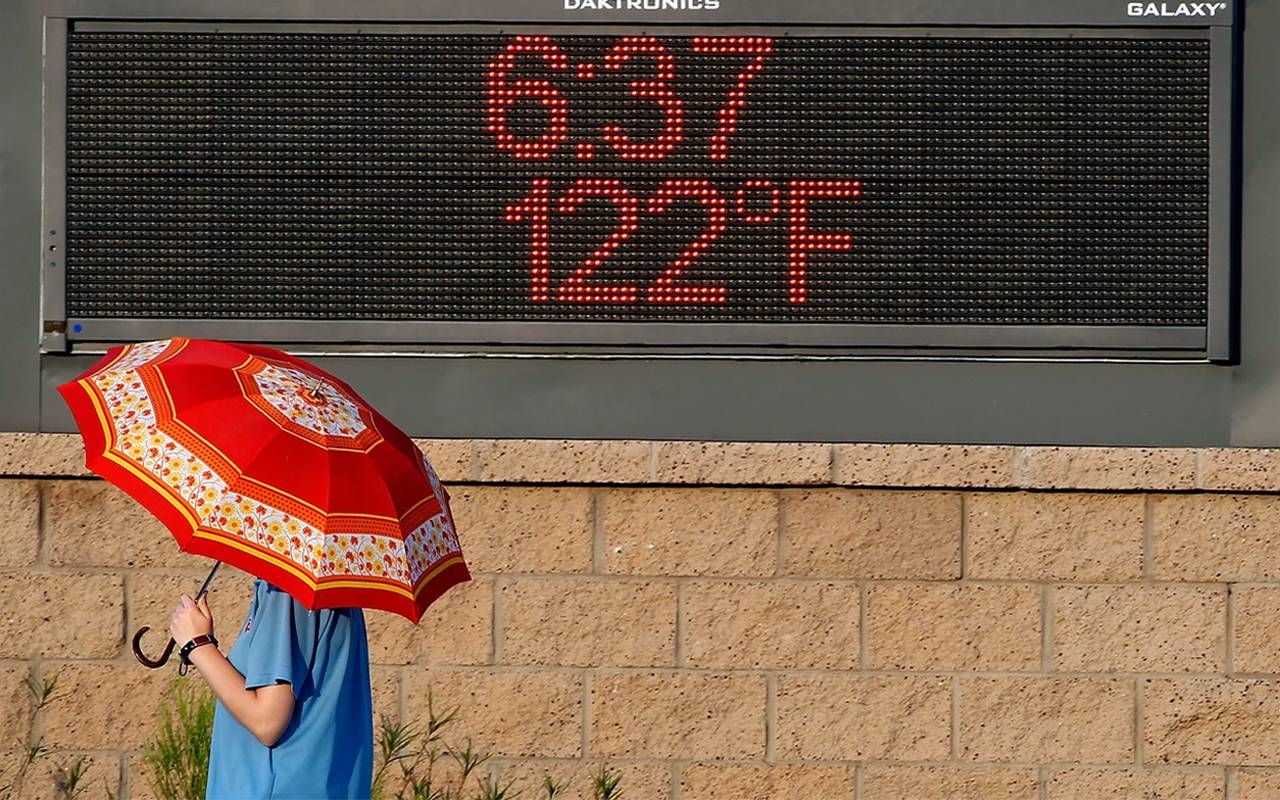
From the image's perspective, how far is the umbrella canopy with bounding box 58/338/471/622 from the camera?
3.36 metres

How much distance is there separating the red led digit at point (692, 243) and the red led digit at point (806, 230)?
0.23 meters

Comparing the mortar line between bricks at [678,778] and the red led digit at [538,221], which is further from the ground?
the red led digit at [538,221]

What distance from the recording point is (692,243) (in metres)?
5.85

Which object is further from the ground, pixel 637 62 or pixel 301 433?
pixel 637 62

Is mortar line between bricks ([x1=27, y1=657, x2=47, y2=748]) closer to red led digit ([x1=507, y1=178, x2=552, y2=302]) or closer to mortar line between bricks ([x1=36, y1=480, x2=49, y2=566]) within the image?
mortar line between bricks ([x1=36, y1=480, x2=49, y2=566])

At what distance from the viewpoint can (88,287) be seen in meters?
5.95

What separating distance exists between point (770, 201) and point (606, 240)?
1.84 ft

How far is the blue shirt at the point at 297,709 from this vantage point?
11.7ft

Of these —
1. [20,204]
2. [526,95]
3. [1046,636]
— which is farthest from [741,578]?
[20,204]

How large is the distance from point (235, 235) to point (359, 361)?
0.59 m

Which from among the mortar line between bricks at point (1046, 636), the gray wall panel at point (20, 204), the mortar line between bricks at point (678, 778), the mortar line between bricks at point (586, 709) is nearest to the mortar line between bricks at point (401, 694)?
the mortar line between bricks at point (586, 709)

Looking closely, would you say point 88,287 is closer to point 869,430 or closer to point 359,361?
point 359,361

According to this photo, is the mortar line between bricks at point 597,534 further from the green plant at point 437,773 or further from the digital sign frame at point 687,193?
the green plant at point 437,773

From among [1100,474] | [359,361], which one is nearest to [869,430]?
[1100,474]
